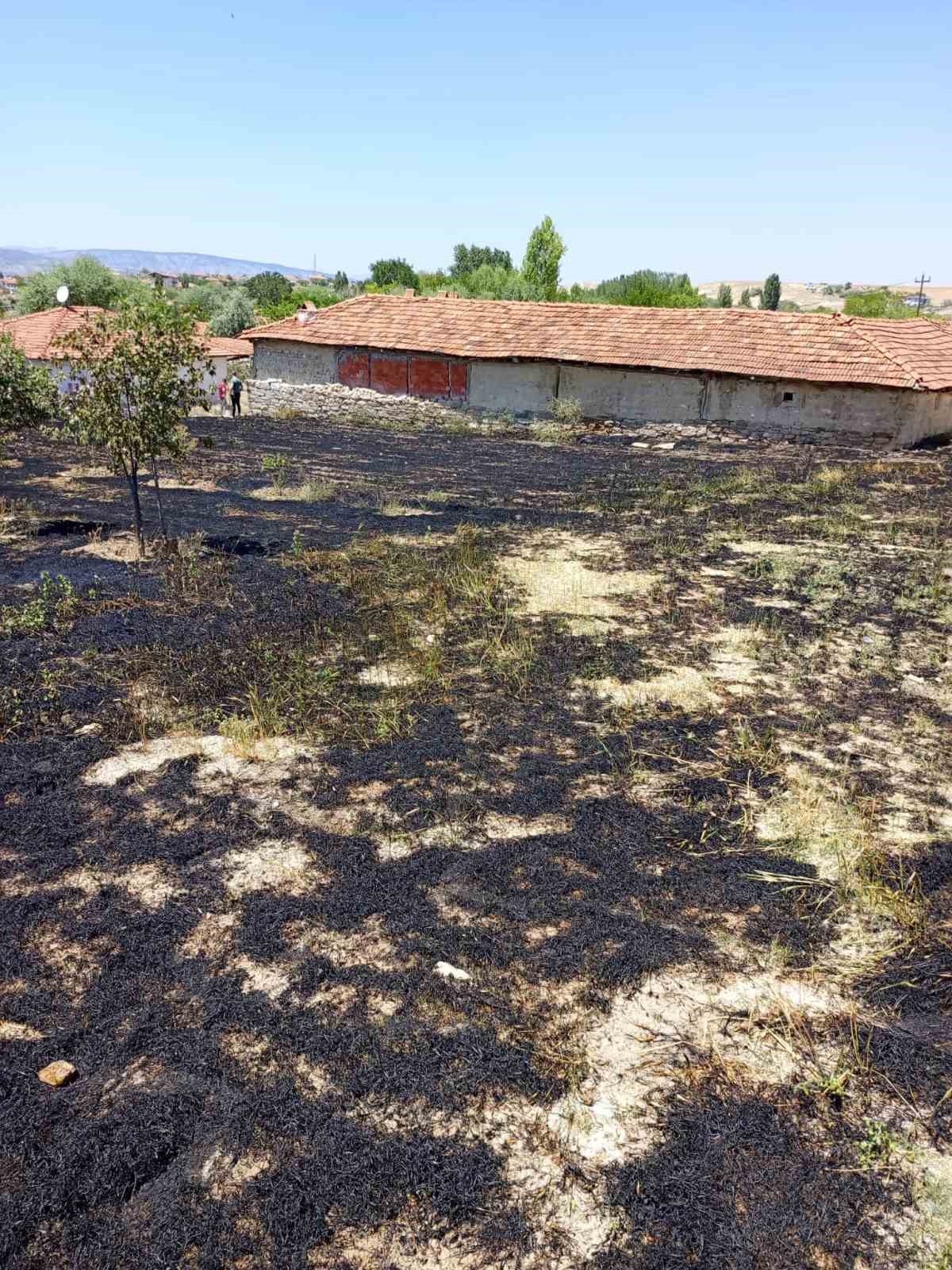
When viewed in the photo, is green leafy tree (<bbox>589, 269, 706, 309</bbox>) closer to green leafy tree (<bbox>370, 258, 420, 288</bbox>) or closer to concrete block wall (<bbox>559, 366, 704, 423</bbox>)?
Result: green leafy tree (<bbox>370, 258, 420, 288</bbox>)

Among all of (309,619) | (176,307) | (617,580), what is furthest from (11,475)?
(617,580)

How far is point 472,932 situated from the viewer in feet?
15.0

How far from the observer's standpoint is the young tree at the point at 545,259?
56781 millimetres

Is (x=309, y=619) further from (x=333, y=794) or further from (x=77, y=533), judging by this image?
(x=77, y=533)

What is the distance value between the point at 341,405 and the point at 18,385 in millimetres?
16353

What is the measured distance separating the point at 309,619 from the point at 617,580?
4.10 m

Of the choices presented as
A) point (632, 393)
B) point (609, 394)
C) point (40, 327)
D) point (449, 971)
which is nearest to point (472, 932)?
point (449, 971)

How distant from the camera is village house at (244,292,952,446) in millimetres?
22250

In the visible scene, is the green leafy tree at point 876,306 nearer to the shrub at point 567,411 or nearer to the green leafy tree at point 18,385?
the shrub at point 567,411

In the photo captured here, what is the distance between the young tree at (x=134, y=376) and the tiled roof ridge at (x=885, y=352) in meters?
18.0

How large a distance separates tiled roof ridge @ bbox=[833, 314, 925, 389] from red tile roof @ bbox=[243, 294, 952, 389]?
31mm

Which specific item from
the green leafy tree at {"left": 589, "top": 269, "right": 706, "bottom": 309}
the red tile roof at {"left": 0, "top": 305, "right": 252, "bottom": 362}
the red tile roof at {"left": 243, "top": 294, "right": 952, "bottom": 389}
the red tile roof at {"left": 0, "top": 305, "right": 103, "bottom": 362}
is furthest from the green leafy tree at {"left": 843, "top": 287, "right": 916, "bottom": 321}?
the red tile roof at {"left": 0, "top": 305, "right": 103, "bottom": 362}

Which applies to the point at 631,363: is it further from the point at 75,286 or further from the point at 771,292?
the point at 771,292

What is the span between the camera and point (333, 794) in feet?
19.2
